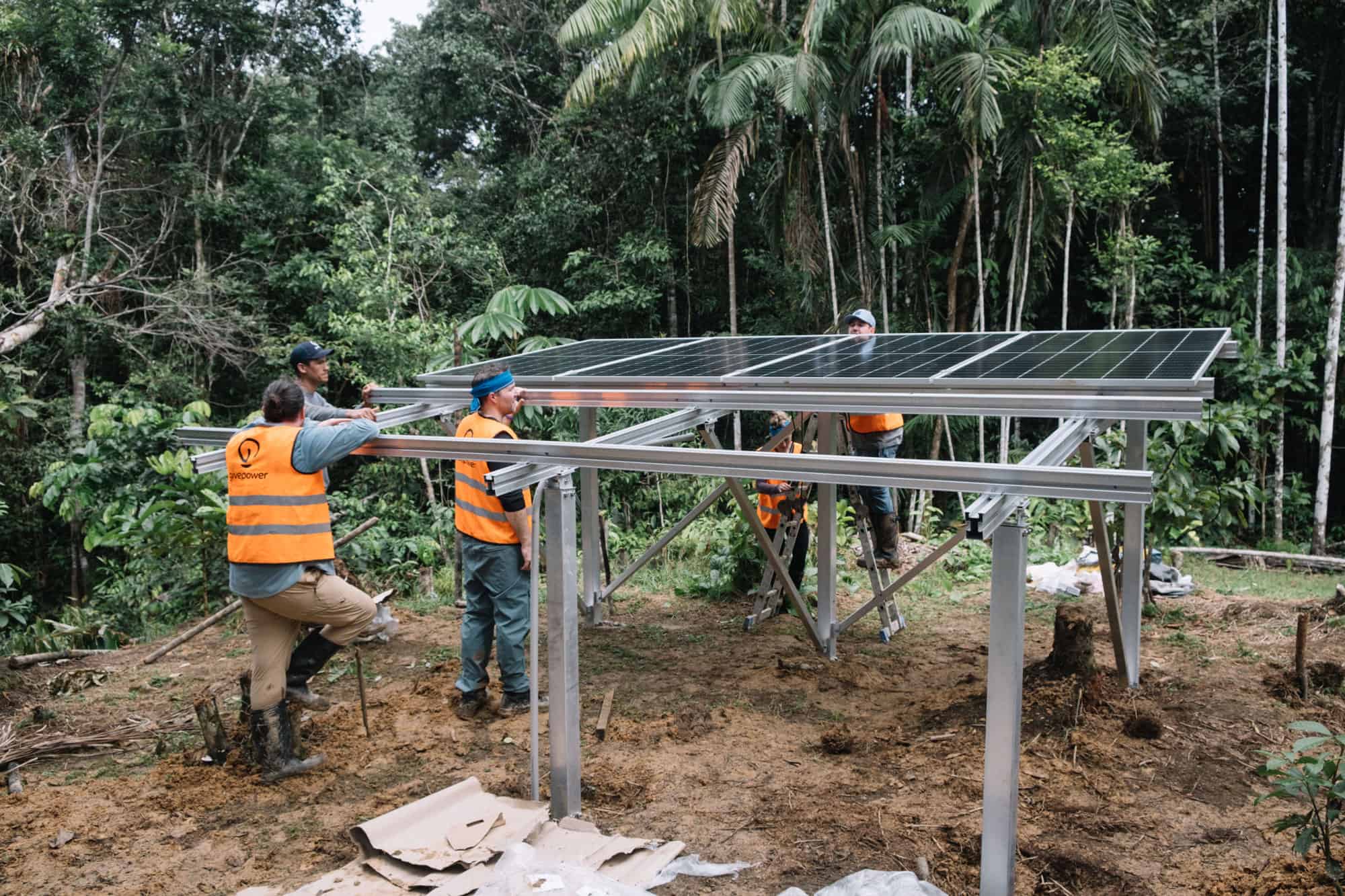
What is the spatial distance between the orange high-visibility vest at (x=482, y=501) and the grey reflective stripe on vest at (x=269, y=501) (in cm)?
90

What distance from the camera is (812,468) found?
12.1 feet

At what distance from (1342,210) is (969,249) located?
520cm

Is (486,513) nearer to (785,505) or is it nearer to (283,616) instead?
(283,616)

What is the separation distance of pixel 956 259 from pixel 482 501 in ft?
38.4

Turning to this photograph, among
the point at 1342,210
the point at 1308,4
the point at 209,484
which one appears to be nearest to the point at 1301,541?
the point at 1342,210

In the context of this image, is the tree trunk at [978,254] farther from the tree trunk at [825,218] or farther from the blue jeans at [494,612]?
the blue jeans at [494,612]

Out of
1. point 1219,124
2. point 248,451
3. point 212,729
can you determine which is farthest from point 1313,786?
point 1219,124

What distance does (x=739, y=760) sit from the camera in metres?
5.28

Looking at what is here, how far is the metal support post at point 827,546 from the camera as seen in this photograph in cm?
668

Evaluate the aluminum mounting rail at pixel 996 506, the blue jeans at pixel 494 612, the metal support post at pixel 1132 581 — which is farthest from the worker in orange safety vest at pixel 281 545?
the metal support post at pixel 1132 581

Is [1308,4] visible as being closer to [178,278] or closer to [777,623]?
[777,623]

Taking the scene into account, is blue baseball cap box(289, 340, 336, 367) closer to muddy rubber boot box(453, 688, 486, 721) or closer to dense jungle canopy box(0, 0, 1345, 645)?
muddy rubber boot box(453, 688, 486, 721)

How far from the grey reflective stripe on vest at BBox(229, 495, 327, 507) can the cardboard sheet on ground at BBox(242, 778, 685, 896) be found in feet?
5.58

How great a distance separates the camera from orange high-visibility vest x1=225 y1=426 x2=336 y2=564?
4812mm
